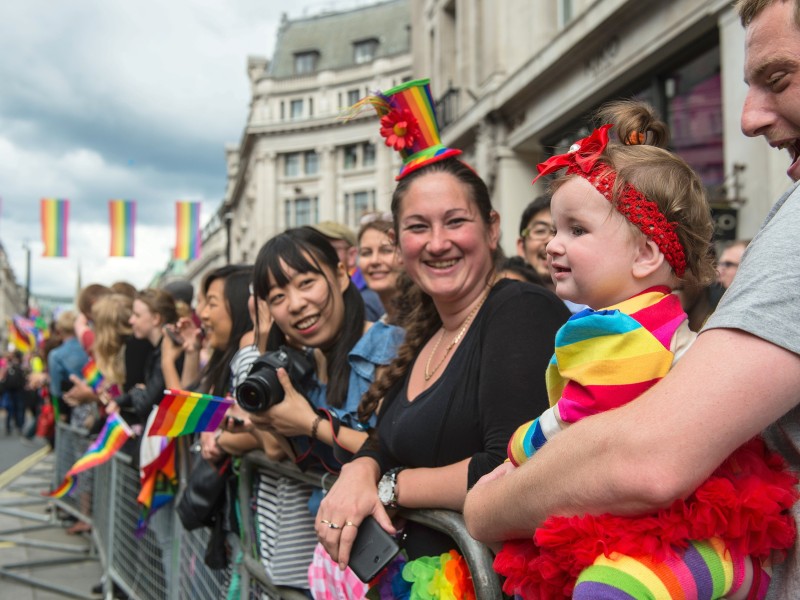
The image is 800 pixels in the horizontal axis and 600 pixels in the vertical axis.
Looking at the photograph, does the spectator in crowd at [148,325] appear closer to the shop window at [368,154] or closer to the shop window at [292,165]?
the shop window at [368,154]

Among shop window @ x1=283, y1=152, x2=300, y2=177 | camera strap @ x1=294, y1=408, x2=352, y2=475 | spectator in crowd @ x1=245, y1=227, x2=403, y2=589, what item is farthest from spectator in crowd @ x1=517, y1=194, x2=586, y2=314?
shop window @ x1=283, y1=152, x2=300, y2=177

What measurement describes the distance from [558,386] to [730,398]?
1.46 feet

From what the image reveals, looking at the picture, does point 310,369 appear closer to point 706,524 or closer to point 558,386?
point 558,386

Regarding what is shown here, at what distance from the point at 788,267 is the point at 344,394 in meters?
1.87

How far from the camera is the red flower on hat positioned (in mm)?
2703

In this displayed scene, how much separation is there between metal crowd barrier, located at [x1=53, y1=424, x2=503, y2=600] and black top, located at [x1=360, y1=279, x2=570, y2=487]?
6.7 inches

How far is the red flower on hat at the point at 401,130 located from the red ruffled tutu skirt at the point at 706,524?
1.73m

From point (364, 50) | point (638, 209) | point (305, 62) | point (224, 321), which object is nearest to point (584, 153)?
point (638, 209)

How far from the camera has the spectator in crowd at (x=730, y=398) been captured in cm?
104

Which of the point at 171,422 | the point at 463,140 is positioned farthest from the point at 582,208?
the point at 463,140

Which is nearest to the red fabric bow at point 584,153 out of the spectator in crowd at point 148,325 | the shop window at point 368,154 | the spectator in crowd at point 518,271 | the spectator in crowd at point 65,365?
the spectator in crowd at point 518,271

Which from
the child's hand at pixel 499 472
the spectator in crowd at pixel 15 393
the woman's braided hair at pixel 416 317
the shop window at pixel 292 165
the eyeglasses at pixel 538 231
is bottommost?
the spectator in crowd at pixel 15 393

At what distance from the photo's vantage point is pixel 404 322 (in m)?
2.64

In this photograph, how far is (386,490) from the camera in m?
1.99
